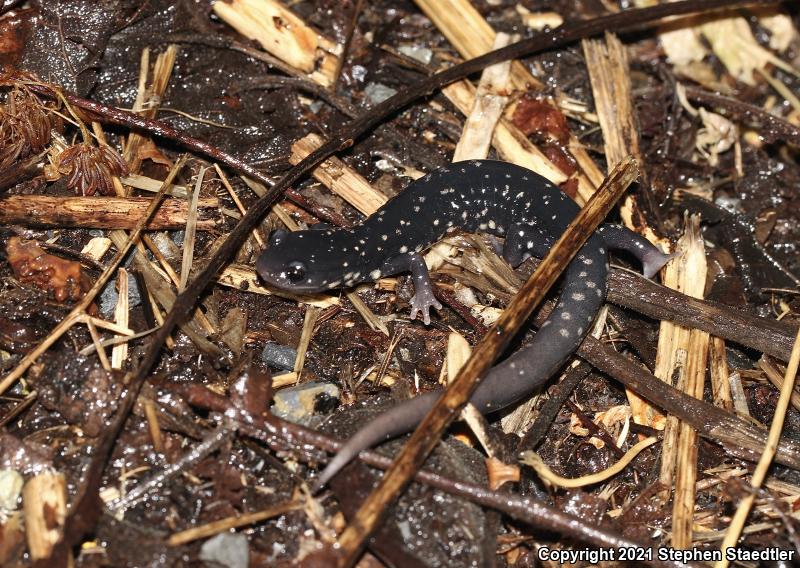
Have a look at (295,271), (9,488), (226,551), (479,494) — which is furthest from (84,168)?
(479,494)

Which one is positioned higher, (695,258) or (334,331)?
(695,258)

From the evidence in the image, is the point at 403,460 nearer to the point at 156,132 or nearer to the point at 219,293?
the point at 219,293

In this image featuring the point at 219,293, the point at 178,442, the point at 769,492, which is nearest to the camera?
the point at 178,442

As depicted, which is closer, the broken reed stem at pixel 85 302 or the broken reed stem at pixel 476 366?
the broken reed stem at pixel 476 366

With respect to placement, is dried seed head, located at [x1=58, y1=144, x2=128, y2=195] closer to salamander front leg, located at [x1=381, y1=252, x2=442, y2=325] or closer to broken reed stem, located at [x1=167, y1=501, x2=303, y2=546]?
salamander front leg, located at [x1=381, y1=252, x2=442, y2=325]

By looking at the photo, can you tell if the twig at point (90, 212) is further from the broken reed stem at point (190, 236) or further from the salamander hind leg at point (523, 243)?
the salamander hind leg at point (523, 243)

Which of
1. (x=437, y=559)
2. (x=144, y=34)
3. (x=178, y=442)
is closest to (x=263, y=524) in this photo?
(x=178, y=442)

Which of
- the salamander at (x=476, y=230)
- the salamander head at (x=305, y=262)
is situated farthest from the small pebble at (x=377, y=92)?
the salamander head at (x=305, y=262)
